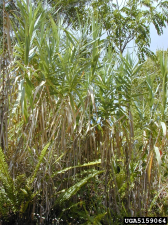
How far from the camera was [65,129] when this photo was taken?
2760mm

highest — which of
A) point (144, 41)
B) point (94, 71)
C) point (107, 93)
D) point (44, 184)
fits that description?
point (144, 41)

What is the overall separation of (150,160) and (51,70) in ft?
4.57

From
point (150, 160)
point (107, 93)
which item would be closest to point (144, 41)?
point (107, 93)

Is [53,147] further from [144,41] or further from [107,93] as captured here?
[144,41]

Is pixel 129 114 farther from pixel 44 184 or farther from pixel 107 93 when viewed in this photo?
pixel 44 184

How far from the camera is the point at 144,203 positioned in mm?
2752

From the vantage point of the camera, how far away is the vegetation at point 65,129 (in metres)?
2.48

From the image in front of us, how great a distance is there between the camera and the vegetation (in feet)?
8.13

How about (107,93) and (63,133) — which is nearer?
(63,133)

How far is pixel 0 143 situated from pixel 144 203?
64.2 inches

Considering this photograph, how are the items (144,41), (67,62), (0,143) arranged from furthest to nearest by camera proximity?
1. (144,41)
2. (67,62)
3. (0,143)

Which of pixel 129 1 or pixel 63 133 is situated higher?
pixel 129 1

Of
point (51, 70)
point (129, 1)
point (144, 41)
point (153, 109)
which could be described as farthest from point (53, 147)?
point (129, 1)

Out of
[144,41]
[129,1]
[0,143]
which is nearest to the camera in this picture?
[0,143]
